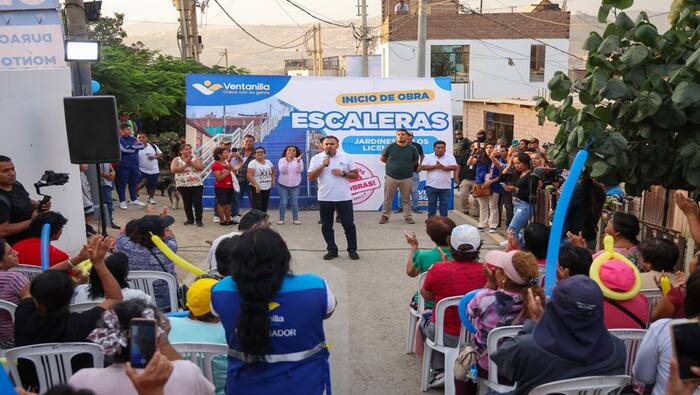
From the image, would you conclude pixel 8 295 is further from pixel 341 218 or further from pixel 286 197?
pixel 286 197

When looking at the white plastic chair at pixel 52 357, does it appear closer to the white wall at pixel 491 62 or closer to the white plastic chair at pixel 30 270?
the white plastic chair at pixel 30 270

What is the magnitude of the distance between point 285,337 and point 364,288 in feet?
16.2

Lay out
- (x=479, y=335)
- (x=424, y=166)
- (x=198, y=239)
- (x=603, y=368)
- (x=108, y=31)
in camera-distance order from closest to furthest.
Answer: (x=603, y=368), (x=479, y=335), (x=198, y=239), (x=424, y=166), (x=108, y=31)

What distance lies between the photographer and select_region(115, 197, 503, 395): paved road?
5340 mm

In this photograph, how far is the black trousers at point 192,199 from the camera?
1138cm

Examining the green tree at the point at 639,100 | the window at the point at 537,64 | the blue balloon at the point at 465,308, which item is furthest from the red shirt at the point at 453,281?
the window at the point at 537,64

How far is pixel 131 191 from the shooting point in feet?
43.0

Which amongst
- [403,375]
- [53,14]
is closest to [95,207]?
[53,14]

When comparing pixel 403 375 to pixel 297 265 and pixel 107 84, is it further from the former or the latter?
pixel 107 84

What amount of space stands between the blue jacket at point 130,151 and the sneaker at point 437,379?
903 cm

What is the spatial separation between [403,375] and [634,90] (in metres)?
2.80

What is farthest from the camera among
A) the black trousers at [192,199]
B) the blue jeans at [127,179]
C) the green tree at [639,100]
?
the blue jeans at [127,179]

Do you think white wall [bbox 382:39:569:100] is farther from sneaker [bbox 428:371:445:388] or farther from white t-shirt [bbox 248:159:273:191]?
sneaker [bbox 428:371:445:388]

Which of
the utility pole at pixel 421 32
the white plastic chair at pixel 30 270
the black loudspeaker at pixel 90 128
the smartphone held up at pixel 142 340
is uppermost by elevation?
the utility pole at pixel 421 32
